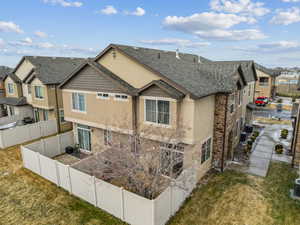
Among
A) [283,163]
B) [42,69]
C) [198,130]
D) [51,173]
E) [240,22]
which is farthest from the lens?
[42,69]

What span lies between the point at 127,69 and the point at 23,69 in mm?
20629

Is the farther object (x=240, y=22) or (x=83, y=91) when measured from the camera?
(x=240, y=22)

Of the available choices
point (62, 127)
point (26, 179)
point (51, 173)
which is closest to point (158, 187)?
point (51, 173)

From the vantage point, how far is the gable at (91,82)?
13938 millimetres

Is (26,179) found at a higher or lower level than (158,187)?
lower

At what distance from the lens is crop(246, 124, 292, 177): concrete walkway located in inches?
551

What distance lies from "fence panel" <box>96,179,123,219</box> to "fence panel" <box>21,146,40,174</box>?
6.21 meters

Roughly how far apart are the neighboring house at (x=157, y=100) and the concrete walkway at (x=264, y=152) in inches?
78.1

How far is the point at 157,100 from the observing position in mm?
11820

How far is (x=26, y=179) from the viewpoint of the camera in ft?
43.6

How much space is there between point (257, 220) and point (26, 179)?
1415cm

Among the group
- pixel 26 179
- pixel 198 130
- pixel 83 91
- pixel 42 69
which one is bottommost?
pixel 26 179

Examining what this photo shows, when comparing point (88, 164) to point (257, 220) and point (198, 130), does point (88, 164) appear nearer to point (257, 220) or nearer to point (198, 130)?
point (198, 130)

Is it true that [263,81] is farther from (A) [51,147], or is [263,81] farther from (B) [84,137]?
(A) [51,147]
